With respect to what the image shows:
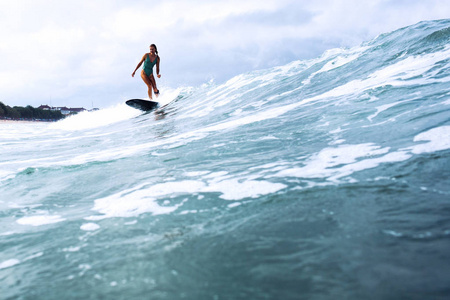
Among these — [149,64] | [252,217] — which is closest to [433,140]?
[252,217]

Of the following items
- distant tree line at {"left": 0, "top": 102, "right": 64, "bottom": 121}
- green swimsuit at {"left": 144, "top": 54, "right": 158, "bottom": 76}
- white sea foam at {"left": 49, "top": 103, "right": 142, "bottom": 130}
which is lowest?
white sea foam at {"left": 49, "top": 103, "right": 142, "bottom": 130}

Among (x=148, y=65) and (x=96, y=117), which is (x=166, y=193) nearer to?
(x=148, y=65)

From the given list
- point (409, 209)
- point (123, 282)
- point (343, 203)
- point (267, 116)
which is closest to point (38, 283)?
point (123, 282)

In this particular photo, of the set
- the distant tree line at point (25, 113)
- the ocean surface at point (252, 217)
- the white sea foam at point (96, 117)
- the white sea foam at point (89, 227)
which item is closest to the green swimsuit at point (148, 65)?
the white sea foam at point (96, 117)

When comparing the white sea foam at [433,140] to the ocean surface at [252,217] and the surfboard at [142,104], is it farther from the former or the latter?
the surfboard at [142,104]

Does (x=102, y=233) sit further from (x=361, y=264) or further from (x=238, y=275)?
(x=361, y=264)

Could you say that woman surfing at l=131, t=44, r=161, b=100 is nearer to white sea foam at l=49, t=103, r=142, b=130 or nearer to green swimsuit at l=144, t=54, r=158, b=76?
green swimsuit at l=144, t=54, r=158, b=76

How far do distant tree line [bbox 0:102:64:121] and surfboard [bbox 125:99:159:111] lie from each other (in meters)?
51.9

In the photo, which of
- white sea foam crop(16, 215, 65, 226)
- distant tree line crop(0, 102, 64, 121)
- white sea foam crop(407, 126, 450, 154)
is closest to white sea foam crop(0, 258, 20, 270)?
white sea foam crop(16, 215, 65, 226)

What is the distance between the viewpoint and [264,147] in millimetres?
4309

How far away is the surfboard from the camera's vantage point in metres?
13.9

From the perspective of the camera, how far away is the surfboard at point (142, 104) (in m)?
13.9

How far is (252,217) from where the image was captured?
85.8 inches

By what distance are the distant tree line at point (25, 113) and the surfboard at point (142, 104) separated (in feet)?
170
